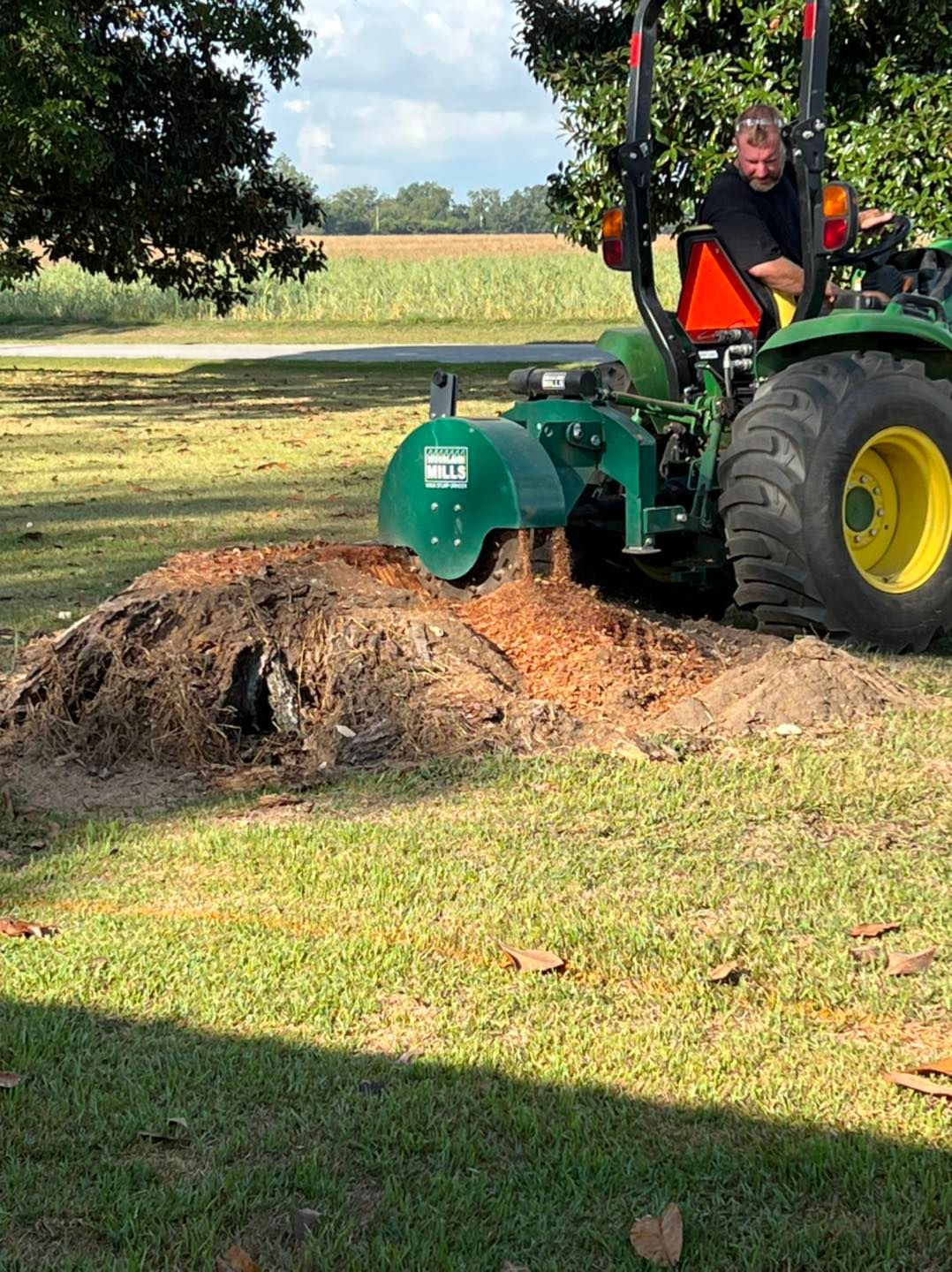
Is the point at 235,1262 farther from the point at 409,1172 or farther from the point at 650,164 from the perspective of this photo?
the point at 650,164

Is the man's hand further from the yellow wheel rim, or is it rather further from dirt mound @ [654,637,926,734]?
dirt mound @ [654,637,926,734]

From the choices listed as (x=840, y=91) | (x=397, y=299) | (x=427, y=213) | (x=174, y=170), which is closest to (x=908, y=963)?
(x=840, y=91)

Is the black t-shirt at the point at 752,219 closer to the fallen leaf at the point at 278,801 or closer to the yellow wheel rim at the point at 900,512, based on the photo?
the yellow wheel rim at the point at 900,512

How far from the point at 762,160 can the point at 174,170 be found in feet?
54.7

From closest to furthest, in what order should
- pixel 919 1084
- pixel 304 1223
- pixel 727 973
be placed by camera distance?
1. pixel 304 1223
2. pixel 919 1084
3. pixel 727 973

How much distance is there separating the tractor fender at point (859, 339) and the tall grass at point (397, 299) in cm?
3147

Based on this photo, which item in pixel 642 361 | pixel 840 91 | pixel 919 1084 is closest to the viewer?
pixel 919 1084

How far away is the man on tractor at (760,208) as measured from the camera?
6742 millimetres

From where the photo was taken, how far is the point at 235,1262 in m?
2.82

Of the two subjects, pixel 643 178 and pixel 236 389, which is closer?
pixel 643 178

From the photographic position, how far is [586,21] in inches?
720

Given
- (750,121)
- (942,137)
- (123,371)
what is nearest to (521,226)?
(123,371)

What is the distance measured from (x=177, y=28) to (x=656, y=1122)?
845 inches

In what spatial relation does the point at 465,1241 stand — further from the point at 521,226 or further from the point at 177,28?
Answer: the point at 521,226
